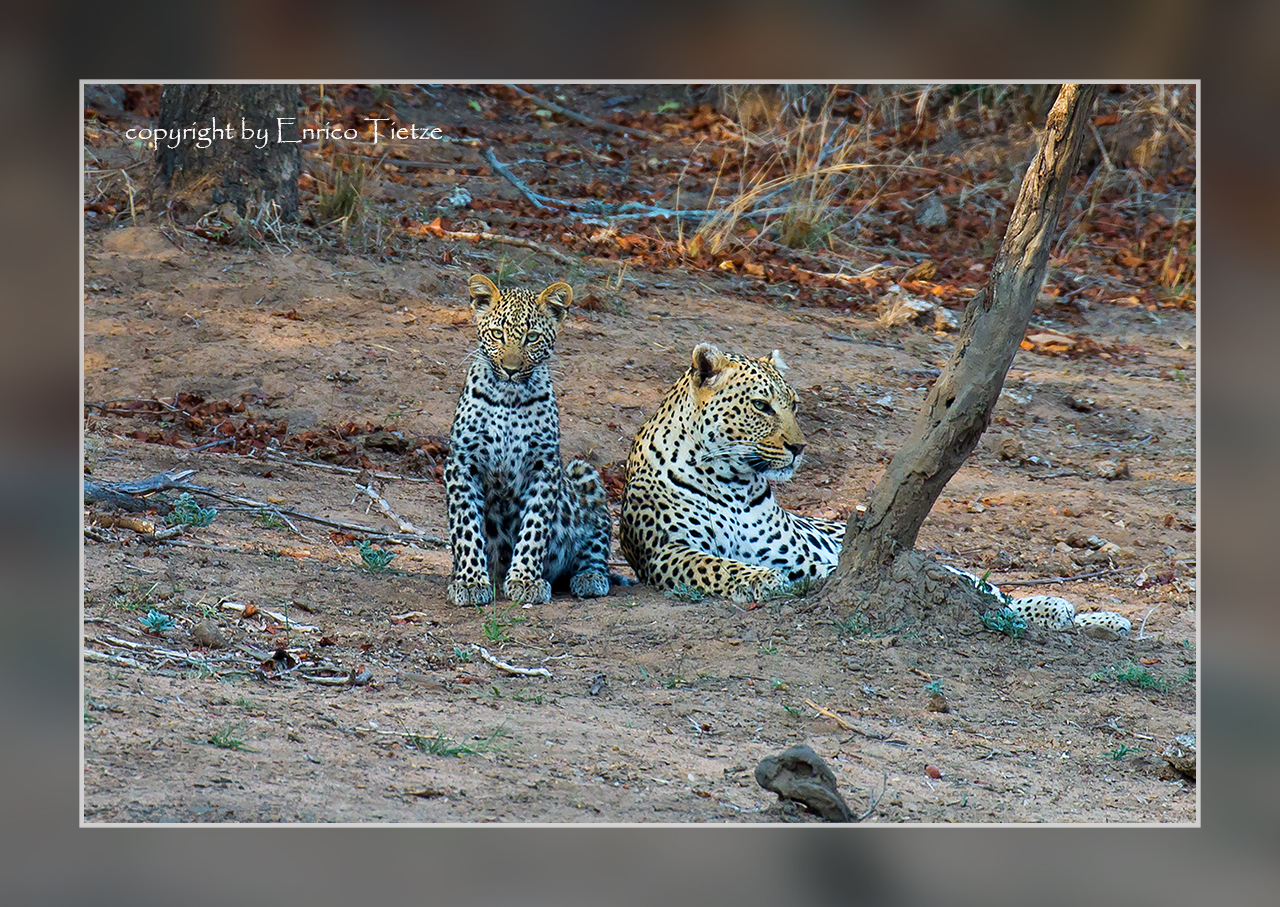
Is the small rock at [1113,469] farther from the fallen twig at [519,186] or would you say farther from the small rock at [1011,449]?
the fallen twig at [519,186]

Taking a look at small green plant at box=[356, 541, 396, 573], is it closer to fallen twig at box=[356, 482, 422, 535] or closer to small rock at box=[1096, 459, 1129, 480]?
fallen twig at box=[356, 482, 422, 535]

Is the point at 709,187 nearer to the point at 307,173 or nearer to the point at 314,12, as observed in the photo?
the point at 307,173

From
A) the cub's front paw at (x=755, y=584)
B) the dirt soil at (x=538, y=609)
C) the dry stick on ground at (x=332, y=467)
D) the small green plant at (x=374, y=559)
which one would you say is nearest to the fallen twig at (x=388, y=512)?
the dirt soil at (x=538, y=609)

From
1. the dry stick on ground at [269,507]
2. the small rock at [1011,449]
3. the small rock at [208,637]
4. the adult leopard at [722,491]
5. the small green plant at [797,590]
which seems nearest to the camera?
the small rock at [208,637]

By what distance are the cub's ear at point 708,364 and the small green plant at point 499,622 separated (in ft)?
5.74

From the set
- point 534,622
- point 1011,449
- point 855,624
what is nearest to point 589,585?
point 534,622

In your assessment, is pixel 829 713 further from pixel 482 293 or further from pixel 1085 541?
pixel 1085 541

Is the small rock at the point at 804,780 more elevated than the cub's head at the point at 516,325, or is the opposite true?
the cub's head at the point at 516,325

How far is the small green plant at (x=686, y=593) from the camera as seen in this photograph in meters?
7.82

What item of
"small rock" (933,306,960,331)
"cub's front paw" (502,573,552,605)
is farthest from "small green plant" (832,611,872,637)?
"small rock" (933,306,960,331)

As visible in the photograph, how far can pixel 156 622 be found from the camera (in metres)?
6.78

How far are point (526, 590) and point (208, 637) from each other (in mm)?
1734
